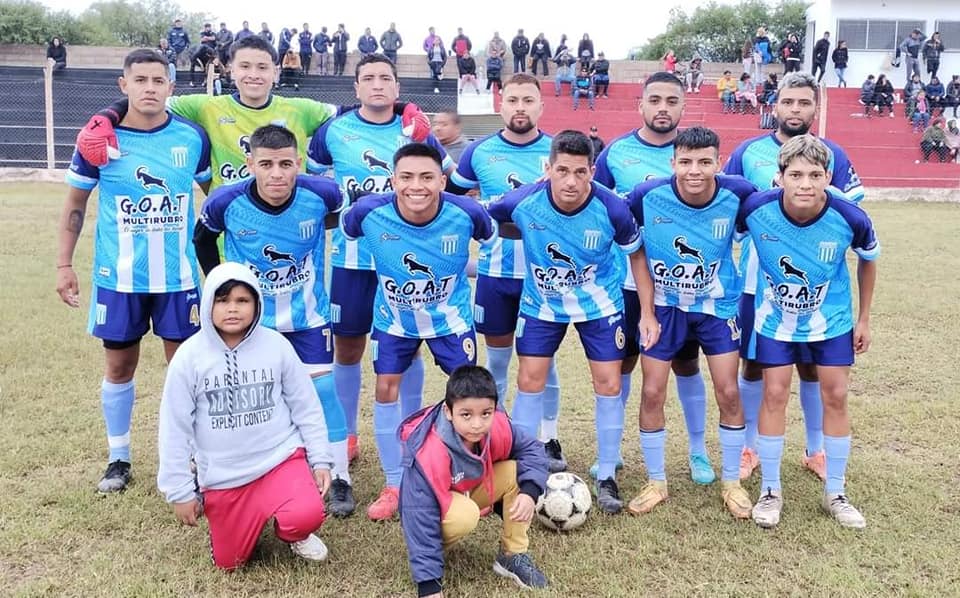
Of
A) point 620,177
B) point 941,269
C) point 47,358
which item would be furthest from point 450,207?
point 941,269

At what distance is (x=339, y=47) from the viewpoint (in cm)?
2712

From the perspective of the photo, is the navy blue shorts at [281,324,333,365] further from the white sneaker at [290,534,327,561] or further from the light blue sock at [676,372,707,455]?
the light blue sock at [676,372,707,455]

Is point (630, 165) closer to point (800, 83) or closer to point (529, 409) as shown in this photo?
point (800, 83)

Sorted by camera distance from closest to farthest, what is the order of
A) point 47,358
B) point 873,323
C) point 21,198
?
1. point 47,358
2. point 873,323
3. point 21,198

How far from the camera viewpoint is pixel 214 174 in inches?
181

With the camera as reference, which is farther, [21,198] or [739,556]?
[21,198]

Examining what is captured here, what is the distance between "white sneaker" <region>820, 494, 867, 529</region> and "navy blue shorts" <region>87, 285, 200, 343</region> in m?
3.22

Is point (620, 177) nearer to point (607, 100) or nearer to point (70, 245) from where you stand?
point (70, 245)

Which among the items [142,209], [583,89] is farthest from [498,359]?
[583,89]

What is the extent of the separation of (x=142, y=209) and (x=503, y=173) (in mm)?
1875

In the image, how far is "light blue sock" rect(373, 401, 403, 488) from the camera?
429 centimetres

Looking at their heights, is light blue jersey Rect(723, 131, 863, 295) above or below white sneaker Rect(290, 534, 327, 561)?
above

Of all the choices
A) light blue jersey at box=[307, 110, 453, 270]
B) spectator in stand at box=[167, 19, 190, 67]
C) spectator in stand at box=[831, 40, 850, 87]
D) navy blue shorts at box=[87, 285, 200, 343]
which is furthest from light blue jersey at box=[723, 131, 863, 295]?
spectator in stand at box=[831, 40, 850, 87]

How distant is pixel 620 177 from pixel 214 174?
216 cm
